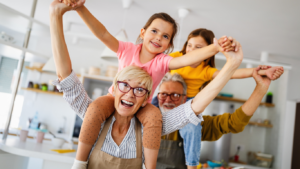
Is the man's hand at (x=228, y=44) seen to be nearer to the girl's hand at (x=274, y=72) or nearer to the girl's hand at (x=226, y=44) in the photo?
the girl's hand at (x=226, y=44)

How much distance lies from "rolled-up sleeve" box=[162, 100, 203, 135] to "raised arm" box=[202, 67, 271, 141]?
0.37 metres

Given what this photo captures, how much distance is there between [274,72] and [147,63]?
0.64 metres

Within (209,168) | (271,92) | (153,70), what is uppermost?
(271,92)

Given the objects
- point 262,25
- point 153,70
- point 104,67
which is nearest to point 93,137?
point 153,70

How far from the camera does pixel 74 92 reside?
41.9 inches

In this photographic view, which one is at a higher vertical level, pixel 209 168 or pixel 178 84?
pixel 178 84

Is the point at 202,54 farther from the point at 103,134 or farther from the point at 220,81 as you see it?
the point at 103,134

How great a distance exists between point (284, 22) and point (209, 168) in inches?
87.6

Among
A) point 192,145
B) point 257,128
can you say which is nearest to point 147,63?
point 192,145

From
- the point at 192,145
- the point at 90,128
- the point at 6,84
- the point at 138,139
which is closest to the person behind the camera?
the point at 90,128

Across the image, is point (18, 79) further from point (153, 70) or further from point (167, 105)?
point (153, 70)

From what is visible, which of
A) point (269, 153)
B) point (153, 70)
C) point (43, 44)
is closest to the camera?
point (153, 70)

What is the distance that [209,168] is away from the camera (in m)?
2.69

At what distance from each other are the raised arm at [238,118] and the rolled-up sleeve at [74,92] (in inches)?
34.7
